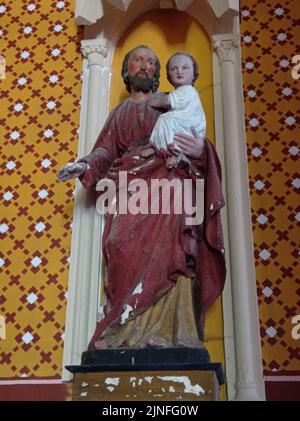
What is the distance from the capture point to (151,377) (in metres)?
2.10

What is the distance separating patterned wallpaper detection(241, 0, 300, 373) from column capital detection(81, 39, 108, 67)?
29.5 inches

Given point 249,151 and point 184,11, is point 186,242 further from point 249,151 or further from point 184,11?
point 184,11

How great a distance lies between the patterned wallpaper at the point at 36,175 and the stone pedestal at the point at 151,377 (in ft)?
1.94

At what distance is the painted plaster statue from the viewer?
2.36m

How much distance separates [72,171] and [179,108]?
0.55 metres

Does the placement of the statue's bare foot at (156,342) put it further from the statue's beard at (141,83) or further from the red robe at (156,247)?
the statue's beard at (141,83)

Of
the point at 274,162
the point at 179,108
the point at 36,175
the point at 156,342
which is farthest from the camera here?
the point at 36,175

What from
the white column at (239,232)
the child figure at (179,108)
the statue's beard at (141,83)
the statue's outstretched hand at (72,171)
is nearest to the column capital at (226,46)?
the white column at (239,232)

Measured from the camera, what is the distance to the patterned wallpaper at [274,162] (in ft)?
8.64

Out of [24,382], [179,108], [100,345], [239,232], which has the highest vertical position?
[179,108]

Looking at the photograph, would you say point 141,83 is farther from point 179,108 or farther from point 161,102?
point 179,108

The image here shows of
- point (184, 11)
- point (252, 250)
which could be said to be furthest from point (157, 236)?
point (184, 11)

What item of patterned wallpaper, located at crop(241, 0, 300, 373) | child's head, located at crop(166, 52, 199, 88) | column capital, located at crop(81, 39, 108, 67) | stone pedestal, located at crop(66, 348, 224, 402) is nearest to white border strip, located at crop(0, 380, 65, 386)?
stone pedestal, located at crop(66, 348, 224, 402)

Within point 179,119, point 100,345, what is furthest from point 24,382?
point 179,119
